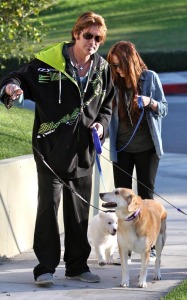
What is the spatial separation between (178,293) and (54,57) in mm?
1864

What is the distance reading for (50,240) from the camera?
608 cm

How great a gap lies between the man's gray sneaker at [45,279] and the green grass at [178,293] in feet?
2.93

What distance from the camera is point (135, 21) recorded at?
38.7 meters

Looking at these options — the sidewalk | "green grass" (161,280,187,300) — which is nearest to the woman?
the sidewalk

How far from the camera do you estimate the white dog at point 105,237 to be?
6.84m

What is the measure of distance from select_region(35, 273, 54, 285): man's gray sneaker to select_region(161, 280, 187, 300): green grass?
2.93 feet

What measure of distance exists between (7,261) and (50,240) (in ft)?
3.46

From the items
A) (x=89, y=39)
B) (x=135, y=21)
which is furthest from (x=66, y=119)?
(x=135, y=21)

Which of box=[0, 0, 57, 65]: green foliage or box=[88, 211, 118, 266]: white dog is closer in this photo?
box=[88, 211, 118, 266]: white dog

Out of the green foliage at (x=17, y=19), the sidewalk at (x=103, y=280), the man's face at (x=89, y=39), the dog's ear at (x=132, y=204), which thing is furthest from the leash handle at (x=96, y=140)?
the green foliage at (x=17, y=19)

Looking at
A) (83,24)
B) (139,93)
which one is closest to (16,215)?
(139,93)

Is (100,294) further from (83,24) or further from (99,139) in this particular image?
(83,24)

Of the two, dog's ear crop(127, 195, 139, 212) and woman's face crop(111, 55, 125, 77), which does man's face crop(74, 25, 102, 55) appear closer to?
woman's face crop(111, 55, 125, 77)

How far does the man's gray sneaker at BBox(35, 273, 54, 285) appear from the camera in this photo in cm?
601
